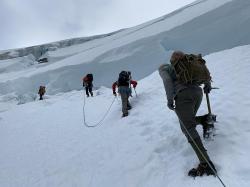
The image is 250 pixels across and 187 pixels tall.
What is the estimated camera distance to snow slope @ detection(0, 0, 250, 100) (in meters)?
20.0

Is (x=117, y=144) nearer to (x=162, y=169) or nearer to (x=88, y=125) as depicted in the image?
(x=162, y=169)

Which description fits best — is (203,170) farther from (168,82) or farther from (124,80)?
(124,80)

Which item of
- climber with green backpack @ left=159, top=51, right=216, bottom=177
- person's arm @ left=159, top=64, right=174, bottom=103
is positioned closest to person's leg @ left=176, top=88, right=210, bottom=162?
climber with green backpack @ left=159, top=51, right=216, bottom=177

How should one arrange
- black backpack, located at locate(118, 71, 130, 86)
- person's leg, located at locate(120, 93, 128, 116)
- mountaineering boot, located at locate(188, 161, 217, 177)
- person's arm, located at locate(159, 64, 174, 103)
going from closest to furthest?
1. mountaineering boot, located at locate(188, 161, 217, 177)
2. person's arm, located at locate(159, 64, 174, 103)
3. person's leg, located at locate(120, 93, 128, 116)
4. black backpack, located at locate(118, 71, 130, 86)

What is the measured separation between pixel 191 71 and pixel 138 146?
2.54 meters

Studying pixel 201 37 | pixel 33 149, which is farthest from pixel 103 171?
pixel 201 37

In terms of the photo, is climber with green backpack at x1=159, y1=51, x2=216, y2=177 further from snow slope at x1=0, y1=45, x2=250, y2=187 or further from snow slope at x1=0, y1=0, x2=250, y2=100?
snow slope at x1=0, y1=0, x2=250, y2=100

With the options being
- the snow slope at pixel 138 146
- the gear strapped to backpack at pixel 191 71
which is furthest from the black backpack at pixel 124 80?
the gear strapped to backpack at pixel 191 71

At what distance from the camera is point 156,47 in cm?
2228

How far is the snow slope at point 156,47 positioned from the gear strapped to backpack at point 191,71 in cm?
1440

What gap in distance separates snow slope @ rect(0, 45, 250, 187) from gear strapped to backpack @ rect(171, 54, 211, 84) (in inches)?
46.4

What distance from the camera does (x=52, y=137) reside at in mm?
11125

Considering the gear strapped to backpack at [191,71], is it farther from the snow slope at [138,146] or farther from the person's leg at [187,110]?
the snow slope at [138,146]

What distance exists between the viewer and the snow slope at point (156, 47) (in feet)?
65.5
